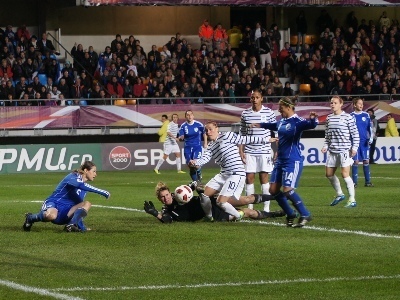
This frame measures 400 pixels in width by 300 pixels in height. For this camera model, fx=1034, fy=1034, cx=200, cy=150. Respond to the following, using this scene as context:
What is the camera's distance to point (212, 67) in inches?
1580

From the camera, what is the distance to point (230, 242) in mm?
13883

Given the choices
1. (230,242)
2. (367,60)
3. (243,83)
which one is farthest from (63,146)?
(230,242)

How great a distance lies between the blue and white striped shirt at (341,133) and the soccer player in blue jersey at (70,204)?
6.51 m

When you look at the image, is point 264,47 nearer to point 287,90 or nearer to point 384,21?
point 287,90

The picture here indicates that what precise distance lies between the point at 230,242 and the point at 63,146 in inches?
838

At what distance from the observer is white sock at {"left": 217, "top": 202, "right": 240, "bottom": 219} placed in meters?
16.4

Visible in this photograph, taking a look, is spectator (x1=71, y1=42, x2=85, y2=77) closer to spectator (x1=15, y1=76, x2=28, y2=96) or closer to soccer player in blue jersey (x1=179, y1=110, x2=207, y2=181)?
spectator (x1=15, y1=76, x2=28, y2=96)

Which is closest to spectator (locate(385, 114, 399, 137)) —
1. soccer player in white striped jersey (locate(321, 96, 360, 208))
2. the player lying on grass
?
soccer player in white striped jersey (locate(321, 96, 360, 208))

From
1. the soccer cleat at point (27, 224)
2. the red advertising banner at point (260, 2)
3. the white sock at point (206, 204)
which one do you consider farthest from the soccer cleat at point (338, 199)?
the red advertising banner at point (260, 2)

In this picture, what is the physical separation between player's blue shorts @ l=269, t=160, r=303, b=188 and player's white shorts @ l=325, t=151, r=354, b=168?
14.4 feet

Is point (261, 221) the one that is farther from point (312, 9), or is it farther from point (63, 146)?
point (312, 9)

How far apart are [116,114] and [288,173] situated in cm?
2164

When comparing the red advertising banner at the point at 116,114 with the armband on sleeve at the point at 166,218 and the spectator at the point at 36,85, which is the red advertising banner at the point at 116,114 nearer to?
the spectator at the point at 36,85

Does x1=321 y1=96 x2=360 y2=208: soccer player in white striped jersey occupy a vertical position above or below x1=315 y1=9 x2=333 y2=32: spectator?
below
